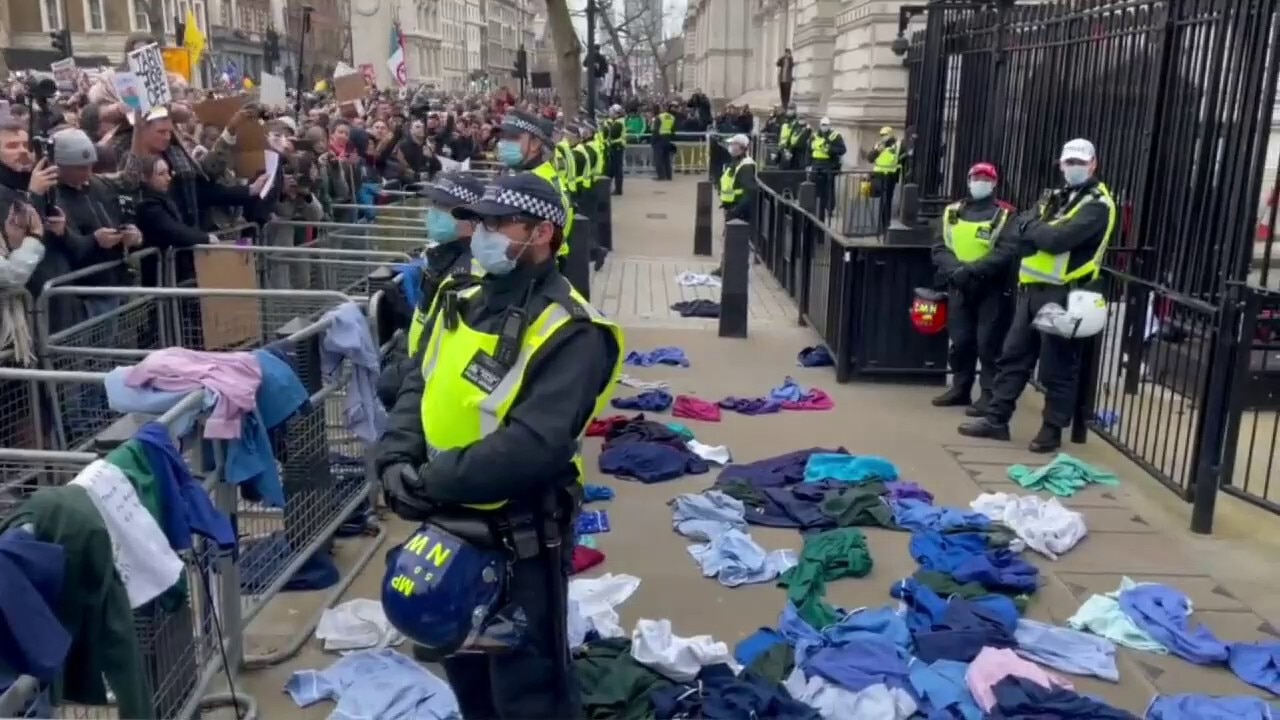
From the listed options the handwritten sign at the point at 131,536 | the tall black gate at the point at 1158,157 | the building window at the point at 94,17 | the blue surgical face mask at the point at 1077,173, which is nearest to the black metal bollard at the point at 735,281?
the tall black gate at the point at 1158,157

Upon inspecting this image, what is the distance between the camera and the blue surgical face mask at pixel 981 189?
8328mm

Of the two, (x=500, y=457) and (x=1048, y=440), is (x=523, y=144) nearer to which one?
(x=1048, y=440)

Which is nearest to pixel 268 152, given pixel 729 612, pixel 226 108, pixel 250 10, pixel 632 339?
pixel 226 108

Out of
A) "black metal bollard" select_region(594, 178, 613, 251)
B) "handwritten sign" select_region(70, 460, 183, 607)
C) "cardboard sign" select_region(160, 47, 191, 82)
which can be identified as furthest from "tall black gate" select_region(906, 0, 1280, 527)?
"cardboard sign" select_region(160, 47, 191, 82)

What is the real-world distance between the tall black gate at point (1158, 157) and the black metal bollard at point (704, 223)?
6.00 metres

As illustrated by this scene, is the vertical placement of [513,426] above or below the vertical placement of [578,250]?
above

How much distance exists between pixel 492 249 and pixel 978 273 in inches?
218

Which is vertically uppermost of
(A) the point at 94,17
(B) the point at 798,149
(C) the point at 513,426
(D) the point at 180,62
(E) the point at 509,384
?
(A) the point at 94,17

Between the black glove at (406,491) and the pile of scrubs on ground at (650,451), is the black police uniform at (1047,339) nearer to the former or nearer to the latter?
the pile of scrubs on ground at (650,451)

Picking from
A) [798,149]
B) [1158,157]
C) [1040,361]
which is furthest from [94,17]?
[1040,361]

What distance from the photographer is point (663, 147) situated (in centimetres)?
3167

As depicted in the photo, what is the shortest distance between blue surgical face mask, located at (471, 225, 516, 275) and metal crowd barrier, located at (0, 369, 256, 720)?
3.95ft

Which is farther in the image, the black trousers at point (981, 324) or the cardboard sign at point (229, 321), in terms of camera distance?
→ the black trousers at point (981, 324)

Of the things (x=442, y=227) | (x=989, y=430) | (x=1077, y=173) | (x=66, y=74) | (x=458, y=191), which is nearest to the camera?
(x=458, y=191)
